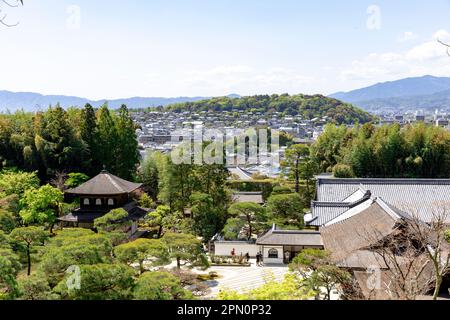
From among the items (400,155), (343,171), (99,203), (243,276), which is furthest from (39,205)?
(400,155)

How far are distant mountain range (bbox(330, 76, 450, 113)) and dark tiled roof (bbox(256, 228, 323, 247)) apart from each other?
75.0 meters

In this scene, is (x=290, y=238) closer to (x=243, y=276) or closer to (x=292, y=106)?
(x=243, y=276)

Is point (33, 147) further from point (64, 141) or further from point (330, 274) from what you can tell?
point (330, 274)

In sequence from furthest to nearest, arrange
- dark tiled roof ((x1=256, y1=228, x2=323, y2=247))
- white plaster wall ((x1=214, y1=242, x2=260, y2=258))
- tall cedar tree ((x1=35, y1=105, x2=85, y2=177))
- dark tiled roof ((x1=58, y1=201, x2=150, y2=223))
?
tall cedar tree ((x1=35, y1=105, x2=85, y2=177)) < dark tiled roof ((x1=58, y1=201, x2=150, y2=223)) < white plaster wall ((x1=214, y1=242, x2=260, y2=258)) < dark tiled roof ((x1=256, y1=228, x2=323, y2=247))

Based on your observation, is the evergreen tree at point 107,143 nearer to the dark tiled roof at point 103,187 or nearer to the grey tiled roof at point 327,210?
the dark tiled roof at point 103,187

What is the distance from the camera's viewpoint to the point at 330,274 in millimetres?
10109

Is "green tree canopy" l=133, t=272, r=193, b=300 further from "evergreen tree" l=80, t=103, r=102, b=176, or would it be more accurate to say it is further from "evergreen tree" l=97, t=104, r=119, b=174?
"evergreen tree" l=80, t=103, r=102, b=176

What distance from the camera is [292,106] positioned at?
7775 centimetres

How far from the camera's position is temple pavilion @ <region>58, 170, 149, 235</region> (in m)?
17.7

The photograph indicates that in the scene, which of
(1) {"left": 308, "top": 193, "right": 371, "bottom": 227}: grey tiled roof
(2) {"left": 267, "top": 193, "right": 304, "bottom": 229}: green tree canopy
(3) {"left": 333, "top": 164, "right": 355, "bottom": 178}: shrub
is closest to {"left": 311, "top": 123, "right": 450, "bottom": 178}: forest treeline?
(3) {"left": 333, "top": 164, "right": 355, "bottom": 178}: shrub

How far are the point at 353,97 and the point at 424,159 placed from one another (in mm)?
102530

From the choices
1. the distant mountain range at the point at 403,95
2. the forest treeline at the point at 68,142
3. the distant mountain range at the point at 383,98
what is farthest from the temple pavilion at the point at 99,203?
the distant mountain range at the point at 403,95

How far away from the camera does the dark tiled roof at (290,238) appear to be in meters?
15.4

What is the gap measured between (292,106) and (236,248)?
63.5m
